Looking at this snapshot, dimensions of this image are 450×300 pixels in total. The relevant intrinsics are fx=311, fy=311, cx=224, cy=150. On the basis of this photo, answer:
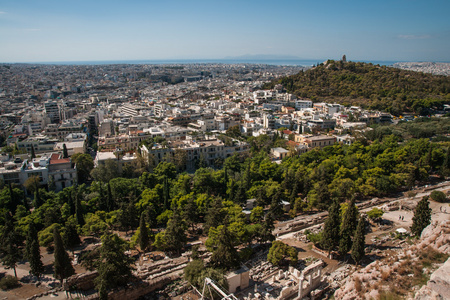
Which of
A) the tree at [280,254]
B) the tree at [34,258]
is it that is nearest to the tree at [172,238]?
the tree at [280,254]

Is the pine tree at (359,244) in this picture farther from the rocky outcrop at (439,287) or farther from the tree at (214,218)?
the tree at (214,218)

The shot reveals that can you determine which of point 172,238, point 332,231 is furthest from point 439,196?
point 172,238

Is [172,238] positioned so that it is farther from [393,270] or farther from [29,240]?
[393,270]

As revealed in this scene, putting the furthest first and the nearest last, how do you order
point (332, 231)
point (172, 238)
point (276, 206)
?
point (276, 206), point (172, 238), point (332, 231)

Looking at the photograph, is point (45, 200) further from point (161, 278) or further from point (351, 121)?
point (351, 121)

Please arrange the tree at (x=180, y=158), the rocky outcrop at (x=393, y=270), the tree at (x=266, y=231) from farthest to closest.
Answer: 1. the tree at (x=180, y=158)
2. the tree at (x=266, y=231)
3. the rocky outcrop at (x=393, y=270)

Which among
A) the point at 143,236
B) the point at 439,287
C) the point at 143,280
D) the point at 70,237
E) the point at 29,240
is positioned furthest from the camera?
the point at 70,237

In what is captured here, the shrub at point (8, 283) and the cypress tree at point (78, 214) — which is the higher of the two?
the cypress tree at point (78, 214)

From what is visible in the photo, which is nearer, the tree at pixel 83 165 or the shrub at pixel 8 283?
the shrub at pixel 8 283
